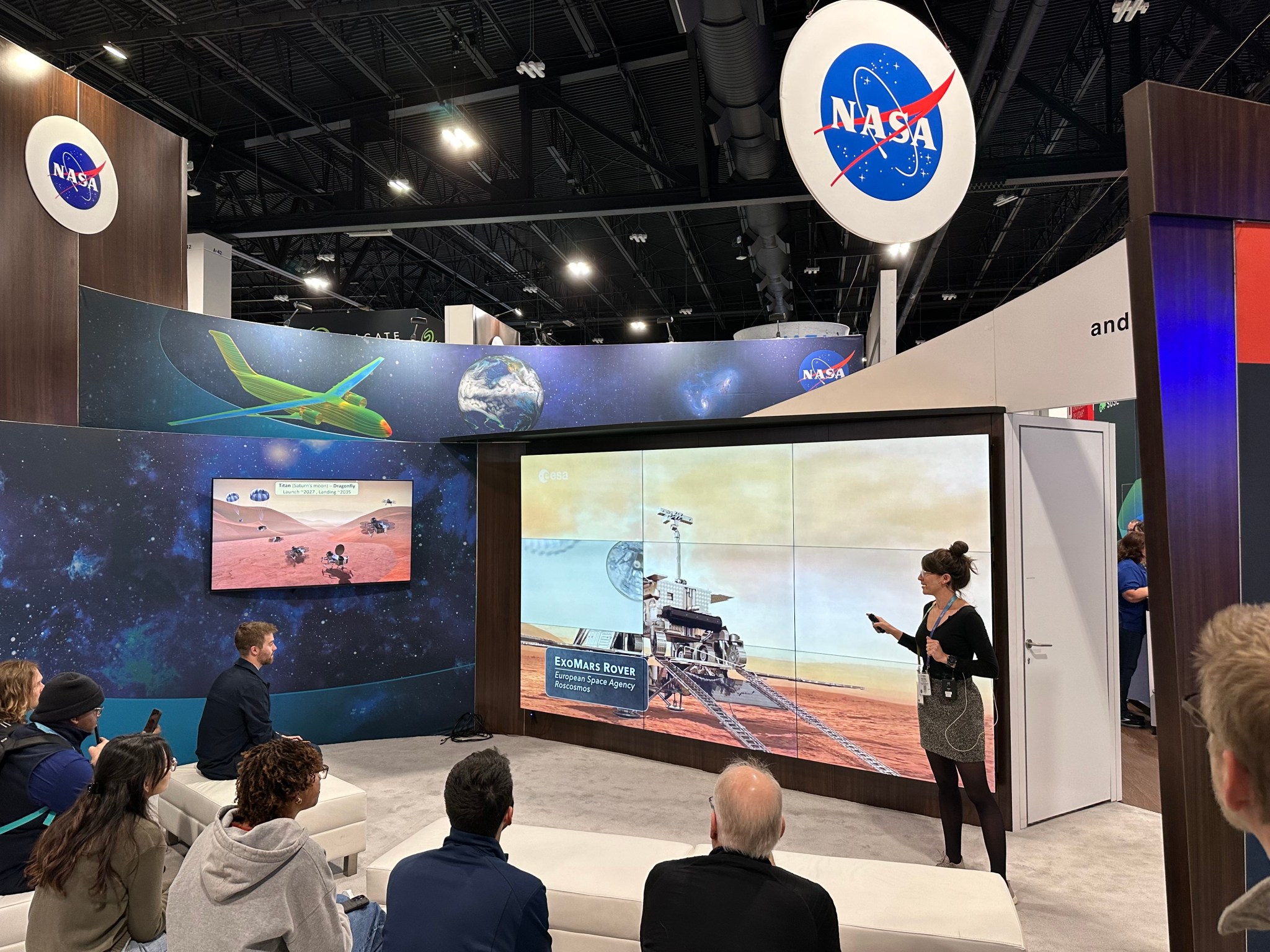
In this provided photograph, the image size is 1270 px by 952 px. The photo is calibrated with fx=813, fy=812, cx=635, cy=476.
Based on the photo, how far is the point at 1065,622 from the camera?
4898mm

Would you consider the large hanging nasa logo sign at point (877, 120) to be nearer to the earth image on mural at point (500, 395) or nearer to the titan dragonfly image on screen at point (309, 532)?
the titan dragonfly image on screen at point (309, 532)

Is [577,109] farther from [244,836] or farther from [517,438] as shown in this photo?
[244,836]

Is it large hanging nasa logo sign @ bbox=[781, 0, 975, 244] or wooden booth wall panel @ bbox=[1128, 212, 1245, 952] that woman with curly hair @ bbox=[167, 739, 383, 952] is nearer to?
wooden booth wall panel @ bbox=[1128, 212, 1245, 952]

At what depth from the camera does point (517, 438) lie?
6.76 metres

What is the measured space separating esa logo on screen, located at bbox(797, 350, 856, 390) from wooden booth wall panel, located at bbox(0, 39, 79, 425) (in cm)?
626

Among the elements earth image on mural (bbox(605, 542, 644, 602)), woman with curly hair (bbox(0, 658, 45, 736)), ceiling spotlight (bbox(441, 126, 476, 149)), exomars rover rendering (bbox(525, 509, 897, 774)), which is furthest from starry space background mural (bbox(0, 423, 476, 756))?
ceiling spotlight (bbox(441, 126, 476, 149))

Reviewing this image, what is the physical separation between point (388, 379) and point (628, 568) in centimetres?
285

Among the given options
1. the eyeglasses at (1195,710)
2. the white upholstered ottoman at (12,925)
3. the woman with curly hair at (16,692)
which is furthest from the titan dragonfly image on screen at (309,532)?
the eyeglasses at (1195,710)

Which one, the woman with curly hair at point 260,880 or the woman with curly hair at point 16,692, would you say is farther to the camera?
the woman with curly hair at point 16,692

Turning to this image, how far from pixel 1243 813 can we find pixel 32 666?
13.1 ft

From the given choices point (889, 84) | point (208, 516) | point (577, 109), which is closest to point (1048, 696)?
point (889, 84)

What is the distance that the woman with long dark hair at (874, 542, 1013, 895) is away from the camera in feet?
12.3

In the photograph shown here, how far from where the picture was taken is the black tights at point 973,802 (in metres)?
3.70

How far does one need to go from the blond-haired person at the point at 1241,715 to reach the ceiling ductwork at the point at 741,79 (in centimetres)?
550
